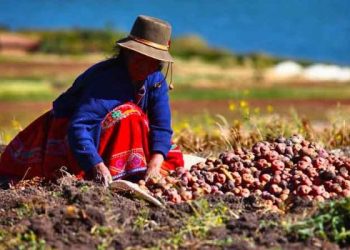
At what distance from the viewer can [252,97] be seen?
74.2 feet

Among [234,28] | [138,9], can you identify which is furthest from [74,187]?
[138,9]

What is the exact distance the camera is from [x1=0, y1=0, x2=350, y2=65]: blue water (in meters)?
46.6

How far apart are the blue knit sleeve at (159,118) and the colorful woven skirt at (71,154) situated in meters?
0.05

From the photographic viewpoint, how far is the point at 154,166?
5.04 m

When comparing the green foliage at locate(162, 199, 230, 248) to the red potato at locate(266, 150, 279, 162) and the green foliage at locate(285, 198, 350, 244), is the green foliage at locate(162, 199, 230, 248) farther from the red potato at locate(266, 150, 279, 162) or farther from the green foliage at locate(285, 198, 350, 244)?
the red potato at locate(266, 150, 279, 162)

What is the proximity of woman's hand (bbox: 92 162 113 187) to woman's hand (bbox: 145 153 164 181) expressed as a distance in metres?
0.23

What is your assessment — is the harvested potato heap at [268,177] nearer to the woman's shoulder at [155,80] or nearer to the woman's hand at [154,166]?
the woman's hand at [154,166]

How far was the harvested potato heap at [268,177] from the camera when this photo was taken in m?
4.46

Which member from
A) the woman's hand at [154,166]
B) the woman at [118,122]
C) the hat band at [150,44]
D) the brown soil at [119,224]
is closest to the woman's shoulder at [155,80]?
the woman at [118,122]

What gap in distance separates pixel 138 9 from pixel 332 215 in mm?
55505

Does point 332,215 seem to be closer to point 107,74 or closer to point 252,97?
point 107,74

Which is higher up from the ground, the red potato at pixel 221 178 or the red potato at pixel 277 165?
the red potato at pixel 277 165

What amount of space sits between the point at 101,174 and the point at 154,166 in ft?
1.26

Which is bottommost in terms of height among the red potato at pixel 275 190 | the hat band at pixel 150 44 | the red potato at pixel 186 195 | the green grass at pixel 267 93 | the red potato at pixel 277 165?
the green grass at pixel 267 93
